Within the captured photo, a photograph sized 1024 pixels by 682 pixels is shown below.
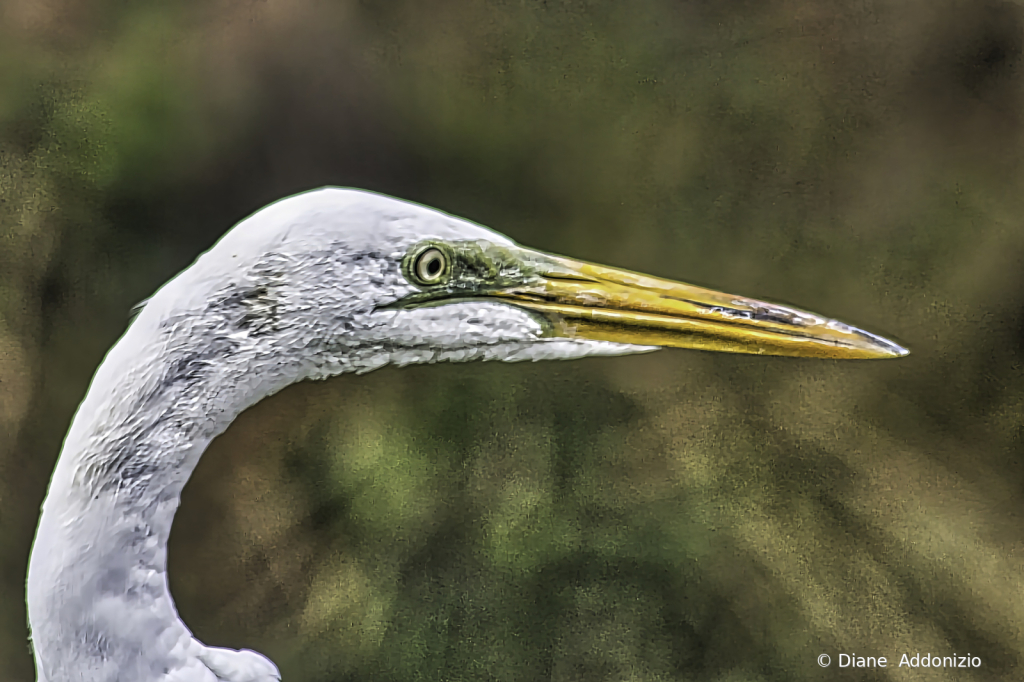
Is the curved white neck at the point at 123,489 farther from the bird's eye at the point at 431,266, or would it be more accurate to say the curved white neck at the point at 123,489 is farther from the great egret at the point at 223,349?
the bird's eye at the point at 431,266

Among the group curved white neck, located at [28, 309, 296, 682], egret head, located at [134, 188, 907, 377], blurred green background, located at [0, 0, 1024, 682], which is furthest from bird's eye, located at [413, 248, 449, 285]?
blurred green background, located at [0, 0, 1024, 682]

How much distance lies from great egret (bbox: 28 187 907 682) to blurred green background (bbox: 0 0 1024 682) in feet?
1.36

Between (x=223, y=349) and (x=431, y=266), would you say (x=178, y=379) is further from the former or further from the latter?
(x=431, y=266)

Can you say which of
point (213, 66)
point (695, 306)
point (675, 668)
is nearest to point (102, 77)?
point (213, 66)

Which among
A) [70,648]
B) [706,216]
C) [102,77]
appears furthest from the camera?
[706,216]

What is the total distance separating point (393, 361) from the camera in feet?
1.80

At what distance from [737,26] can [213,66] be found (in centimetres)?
72

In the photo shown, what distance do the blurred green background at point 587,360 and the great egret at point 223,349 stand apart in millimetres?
415

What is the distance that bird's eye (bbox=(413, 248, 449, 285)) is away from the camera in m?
0.51

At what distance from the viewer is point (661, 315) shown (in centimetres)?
57

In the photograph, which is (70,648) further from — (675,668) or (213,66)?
(675,668)

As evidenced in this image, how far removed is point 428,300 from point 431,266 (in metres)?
0.03

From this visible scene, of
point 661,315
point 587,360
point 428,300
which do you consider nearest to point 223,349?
→ point 428,300

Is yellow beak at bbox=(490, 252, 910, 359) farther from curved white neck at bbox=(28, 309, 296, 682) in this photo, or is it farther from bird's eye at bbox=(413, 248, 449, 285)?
curved white neck at bbox=(28, 309, 296, 682)
